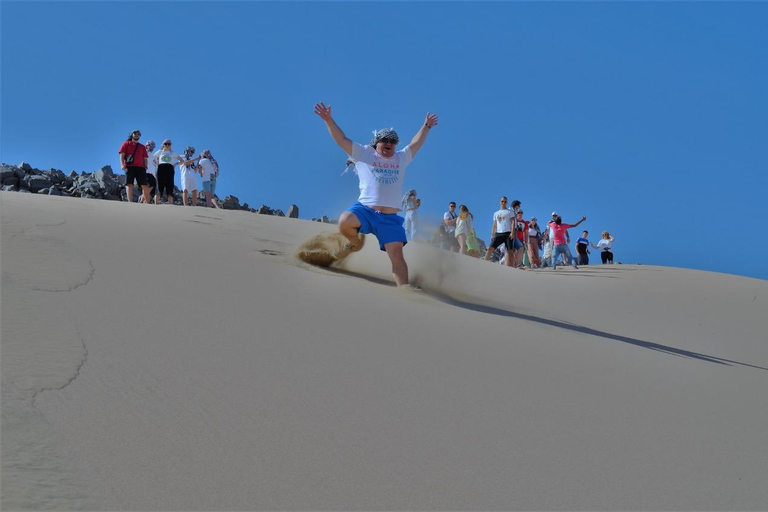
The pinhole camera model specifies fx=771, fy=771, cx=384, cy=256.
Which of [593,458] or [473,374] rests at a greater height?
[473,374]

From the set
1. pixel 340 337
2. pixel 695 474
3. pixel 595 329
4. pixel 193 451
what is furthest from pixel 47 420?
pixel 595 329

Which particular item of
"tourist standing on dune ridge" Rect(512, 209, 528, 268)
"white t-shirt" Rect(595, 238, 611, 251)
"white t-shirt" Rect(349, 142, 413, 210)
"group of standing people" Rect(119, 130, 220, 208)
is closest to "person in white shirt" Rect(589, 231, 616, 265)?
"white t-shirt" Rect(595, 238, 611, 251)

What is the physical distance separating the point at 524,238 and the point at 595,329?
1065cm

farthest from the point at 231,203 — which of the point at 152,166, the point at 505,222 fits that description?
the point at 505,222

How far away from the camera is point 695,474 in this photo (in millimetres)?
3365

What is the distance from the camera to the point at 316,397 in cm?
338

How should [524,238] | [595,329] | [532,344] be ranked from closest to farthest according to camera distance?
[532,344] < [595,329] < [524,238]

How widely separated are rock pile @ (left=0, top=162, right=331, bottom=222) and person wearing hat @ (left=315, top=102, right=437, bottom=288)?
1406cm

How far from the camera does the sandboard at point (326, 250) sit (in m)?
7.05

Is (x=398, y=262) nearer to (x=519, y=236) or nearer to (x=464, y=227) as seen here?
(x=464, y=227)

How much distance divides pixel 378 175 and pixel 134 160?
7612 mm

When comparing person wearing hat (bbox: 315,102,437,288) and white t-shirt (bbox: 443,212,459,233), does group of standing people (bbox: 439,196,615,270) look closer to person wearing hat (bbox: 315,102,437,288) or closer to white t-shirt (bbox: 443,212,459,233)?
white t-shirt (bbox: 443,212,459,233)

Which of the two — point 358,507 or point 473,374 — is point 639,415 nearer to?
point 473,374

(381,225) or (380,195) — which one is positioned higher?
(380,195)
